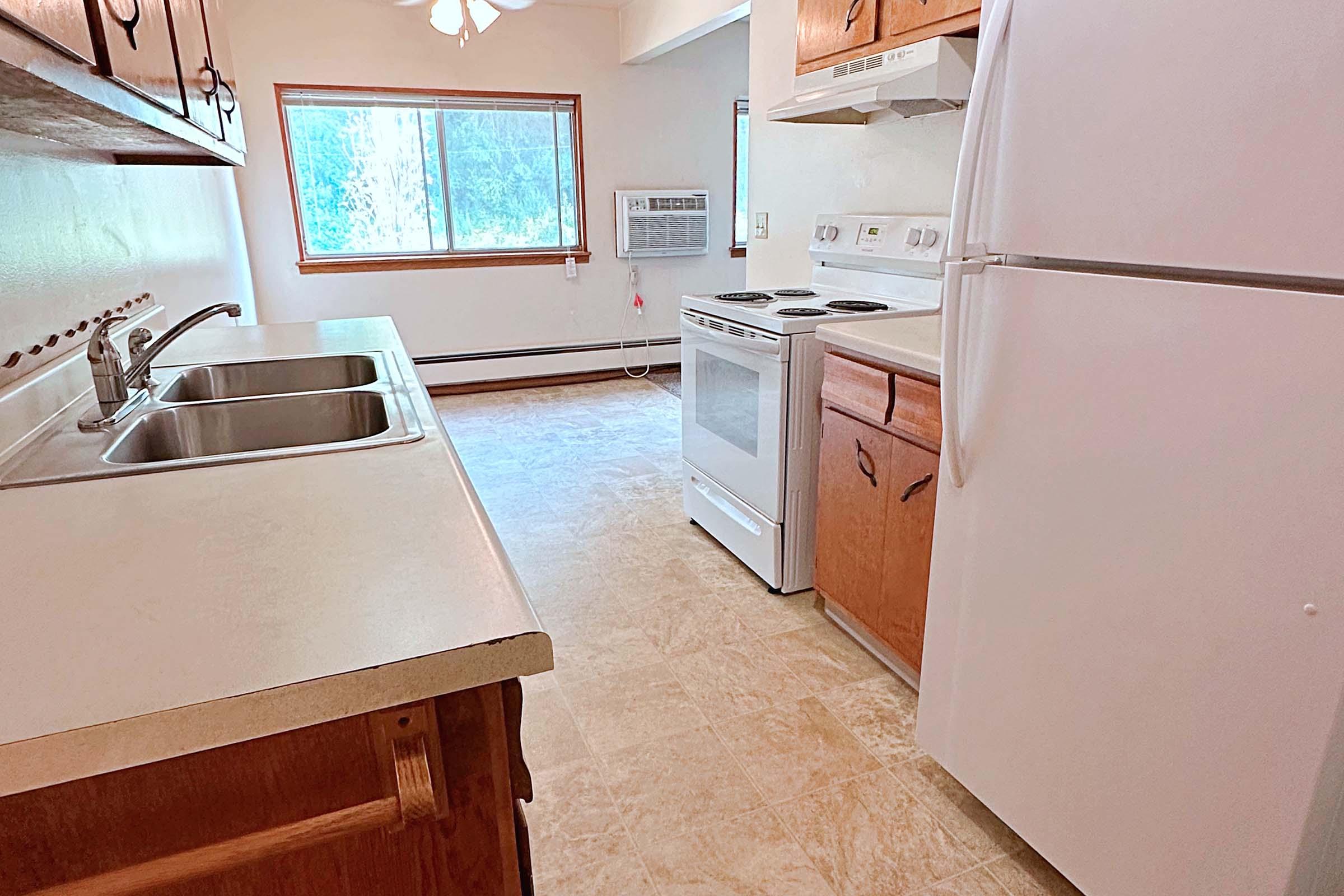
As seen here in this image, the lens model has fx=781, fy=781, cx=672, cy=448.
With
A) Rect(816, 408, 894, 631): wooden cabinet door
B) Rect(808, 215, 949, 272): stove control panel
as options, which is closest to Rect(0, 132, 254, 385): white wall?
Rect(816, 408, 894, 631): wooden cabinet door

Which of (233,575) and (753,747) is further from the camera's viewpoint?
(753,747)

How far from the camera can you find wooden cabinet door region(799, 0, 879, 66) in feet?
7.22

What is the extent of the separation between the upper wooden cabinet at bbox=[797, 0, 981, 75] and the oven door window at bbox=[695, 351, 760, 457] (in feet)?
3.19

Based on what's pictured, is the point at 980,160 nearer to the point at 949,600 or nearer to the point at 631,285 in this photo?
the point at 949,600

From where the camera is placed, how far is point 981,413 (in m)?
1.37

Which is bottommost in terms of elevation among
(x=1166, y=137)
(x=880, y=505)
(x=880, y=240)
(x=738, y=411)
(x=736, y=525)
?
(x=736, y=525)

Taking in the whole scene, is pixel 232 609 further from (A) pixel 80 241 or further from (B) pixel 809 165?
(B) pixel 809 165

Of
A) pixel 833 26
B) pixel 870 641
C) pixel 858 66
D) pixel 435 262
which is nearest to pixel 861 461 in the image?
pixel 870 641

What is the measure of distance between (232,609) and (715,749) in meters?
1.34

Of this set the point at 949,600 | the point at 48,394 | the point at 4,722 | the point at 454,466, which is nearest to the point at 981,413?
the point at 949,600

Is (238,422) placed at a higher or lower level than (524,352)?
higher

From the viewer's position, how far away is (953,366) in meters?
1.38

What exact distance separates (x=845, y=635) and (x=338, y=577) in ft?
5.87

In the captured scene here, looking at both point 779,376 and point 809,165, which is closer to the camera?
point 779,376
